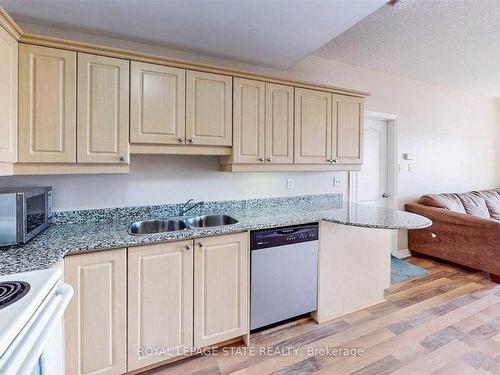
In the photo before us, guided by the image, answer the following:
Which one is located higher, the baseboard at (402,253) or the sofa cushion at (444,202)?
the sofa cushion at (444,202)

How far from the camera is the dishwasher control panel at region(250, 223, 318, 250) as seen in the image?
1.96 meters

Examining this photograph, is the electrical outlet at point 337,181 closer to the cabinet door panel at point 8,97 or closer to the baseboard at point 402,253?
the baseboard at point 402,253

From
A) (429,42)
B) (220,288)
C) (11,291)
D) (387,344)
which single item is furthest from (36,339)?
(429,42)

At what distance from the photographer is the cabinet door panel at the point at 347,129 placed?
264 centimetres

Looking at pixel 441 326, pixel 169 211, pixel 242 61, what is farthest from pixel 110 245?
pixel 441 326

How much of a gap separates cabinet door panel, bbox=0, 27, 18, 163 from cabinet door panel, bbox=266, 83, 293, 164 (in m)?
1.68

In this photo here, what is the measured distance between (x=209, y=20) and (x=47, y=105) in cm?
118

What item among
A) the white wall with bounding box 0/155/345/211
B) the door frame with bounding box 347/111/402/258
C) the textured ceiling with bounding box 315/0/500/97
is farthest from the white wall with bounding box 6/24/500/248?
the textured ceiling with bounding box 315/0/500/97

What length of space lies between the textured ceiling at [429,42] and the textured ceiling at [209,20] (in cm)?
66

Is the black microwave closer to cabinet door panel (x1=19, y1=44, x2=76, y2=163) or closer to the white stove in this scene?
cabinet door panel (x1=19, y1=44, x2=76, y2=163)

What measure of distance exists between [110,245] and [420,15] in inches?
112

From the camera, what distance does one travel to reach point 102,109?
177 centimetres

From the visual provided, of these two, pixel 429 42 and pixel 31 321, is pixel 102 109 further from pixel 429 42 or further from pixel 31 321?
pixel 429 42

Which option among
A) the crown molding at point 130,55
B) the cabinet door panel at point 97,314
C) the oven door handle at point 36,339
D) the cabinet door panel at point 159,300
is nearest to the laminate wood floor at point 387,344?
the cabinet door panel at point 159,300
